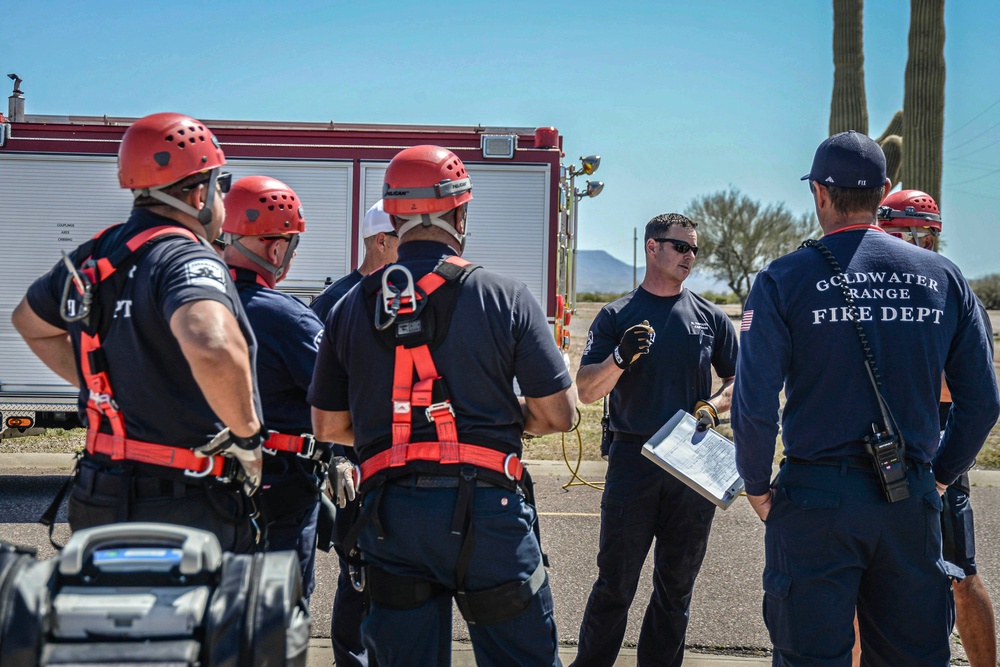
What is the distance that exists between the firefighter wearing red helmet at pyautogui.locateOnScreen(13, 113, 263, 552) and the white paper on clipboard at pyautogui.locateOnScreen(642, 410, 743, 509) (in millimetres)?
1702

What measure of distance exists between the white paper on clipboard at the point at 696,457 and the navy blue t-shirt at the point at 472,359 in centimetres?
95

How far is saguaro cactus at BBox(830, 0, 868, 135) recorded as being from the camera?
13.9m

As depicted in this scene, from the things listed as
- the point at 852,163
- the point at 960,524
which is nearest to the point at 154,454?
the point at 852,163

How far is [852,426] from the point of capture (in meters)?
2.96

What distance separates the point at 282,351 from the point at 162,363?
76 cm

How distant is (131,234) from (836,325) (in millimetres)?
2255

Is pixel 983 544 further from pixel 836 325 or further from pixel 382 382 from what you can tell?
pixel 382 382

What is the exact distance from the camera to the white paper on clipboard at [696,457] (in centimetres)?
370

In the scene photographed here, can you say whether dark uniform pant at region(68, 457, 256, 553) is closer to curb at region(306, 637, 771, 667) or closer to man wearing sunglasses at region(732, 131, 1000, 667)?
man wearing sunglasses at region(732, 131, 1000, 667)

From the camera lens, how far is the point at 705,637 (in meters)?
4.92

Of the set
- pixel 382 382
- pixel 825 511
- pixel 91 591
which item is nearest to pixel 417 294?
pixel 382 382

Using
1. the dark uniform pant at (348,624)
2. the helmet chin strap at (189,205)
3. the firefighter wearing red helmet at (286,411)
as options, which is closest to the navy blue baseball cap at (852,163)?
the firefighter wearing red helmet at (286,411)

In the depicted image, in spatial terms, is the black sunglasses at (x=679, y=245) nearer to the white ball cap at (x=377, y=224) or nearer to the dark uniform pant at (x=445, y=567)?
the white ball cap at (x=377, y=224)

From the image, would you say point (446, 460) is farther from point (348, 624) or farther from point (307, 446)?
point (348, 624)
